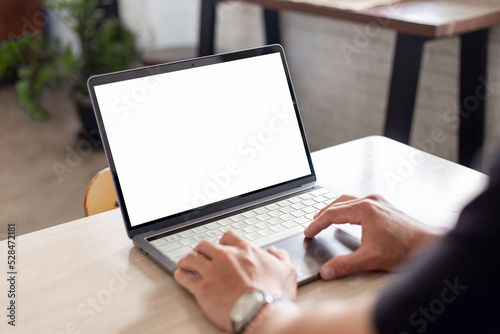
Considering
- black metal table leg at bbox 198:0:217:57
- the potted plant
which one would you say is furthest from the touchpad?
the potted plant

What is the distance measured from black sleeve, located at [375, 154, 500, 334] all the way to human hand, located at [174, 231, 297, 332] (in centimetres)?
23

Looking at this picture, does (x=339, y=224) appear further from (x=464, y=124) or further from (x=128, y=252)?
(x=464, y=124)

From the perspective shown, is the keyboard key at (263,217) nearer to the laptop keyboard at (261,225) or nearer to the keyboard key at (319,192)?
the laptop keyboard at (261,225)

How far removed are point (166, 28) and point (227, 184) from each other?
3.13 metres

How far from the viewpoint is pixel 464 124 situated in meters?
2.31

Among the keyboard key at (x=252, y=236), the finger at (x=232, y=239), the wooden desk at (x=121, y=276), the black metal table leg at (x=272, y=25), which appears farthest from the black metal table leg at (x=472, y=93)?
the finger at (x=232, y=239)

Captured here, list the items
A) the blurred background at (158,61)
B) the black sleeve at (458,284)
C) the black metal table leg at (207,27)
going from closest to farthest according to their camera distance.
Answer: the black sleeve at (458,284)
the blurred background at (158,61)
the black metal table leg at (207,27)

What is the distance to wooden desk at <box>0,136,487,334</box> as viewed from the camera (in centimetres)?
73

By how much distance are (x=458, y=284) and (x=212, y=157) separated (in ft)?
1.82

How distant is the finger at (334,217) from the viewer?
34.0 inches

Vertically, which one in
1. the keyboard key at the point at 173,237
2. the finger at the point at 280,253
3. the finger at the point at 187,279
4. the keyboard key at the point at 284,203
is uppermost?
the finger at the point at 280,253
